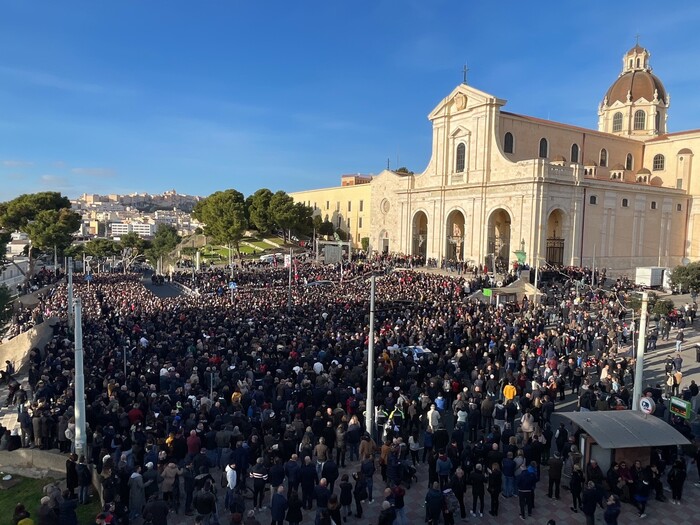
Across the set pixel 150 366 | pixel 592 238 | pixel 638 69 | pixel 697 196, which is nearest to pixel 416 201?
pixel 592 238

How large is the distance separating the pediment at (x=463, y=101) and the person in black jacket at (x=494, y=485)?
128ft

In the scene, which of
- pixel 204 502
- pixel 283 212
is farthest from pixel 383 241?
pixel 204 502

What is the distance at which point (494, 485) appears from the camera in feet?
33.0

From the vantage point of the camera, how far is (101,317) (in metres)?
24.9

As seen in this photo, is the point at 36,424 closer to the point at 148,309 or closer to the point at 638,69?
the point at 148,309

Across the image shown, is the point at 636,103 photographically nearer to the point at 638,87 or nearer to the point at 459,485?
the point at 638,87

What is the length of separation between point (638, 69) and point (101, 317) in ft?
194

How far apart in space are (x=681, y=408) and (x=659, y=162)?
49.3 metres

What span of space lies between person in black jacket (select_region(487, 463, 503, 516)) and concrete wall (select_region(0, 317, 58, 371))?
742 inches

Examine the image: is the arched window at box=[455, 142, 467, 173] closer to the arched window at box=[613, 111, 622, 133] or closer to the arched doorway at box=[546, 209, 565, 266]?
the arched doorway at box=[546, 209, 565, 266]

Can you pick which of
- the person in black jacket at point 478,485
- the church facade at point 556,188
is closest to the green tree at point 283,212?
the church facade at point 556,188

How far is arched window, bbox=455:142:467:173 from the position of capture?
47.3 m

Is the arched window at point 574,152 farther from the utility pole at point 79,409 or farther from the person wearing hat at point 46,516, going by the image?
the person wearing hat at point 46,516

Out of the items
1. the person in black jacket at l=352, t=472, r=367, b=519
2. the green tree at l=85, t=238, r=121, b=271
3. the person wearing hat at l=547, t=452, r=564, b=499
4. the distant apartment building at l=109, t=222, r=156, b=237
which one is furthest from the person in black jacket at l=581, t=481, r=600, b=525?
the distant apartment building at l=109, t=222, r=156, b=237
